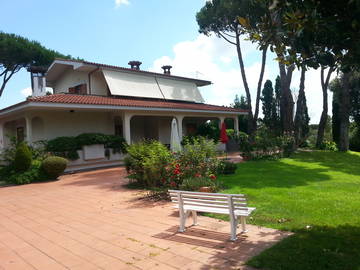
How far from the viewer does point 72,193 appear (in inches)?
350

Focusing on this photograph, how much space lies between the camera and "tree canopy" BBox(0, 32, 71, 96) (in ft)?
92.9

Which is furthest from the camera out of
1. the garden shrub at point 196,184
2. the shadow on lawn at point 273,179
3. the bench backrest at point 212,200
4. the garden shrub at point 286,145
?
the garden shrub at point 286,145

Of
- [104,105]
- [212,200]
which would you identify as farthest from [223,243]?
[104,105]

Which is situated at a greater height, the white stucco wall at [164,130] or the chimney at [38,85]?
the chimney at [38,85]

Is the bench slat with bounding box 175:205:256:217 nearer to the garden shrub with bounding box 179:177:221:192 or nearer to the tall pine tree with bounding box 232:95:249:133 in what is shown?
the garden shrub with bounding box 179:177:221:192

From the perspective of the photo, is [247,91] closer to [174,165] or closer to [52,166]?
[52,166]

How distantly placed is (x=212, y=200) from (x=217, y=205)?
112 mm

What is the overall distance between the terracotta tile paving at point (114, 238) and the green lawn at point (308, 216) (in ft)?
1.15

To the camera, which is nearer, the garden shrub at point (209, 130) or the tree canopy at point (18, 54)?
the garden shrub at point (209, 130)

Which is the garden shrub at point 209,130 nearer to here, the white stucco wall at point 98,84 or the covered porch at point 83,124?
the covered porch at point 83,124

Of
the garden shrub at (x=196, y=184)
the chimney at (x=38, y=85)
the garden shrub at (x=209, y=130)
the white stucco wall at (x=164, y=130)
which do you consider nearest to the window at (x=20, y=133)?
the chimney at (x=38, y=85)

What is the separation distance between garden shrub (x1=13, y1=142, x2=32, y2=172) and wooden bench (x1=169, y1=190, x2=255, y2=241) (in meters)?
8.95

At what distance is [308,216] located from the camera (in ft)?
16.8

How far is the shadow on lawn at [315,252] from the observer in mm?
3232
